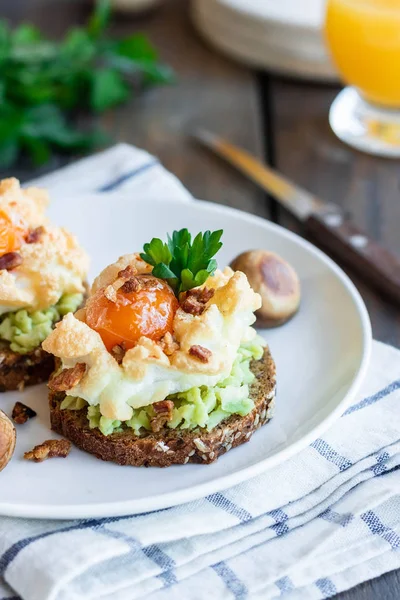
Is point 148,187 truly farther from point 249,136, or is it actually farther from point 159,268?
point 159,268

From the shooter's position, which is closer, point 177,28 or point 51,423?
point 51,423

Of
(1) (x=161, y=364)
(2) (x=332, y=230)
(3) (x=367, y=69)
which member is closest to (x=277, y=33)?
(3) (x=367, y=69)

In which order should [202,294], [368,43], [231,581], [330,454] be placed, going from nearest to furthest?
[231,581], [202,294], [330,454], [368,43]

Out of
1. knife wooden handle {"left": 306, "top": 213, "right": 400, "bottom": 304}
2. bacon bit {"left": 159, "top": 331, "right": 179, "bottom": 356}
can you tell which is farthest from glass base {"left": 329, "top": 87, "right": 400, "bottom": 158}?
bacon bit {"left": 159, "top": 331, "right": 179, "bottom": 356}

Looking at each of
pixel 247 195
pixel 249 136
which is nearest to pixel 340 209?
pixel 247 195

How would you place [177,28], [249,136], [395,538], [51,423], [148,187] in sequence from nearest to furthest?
[395,538], [51,423], [148,187], [249,136], [177,28]

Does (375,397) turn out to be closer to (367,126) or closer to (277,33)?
(367,126)
